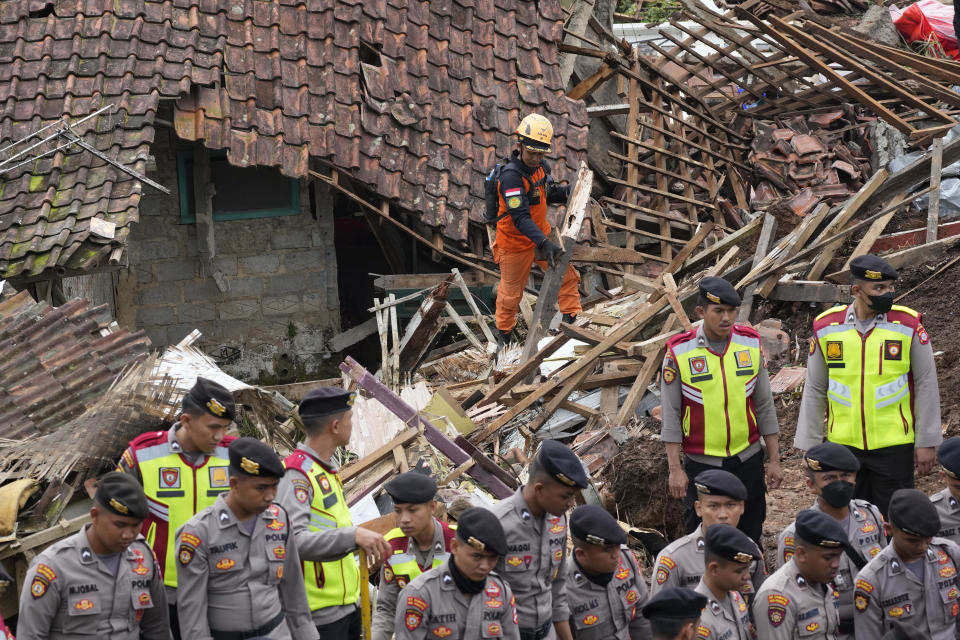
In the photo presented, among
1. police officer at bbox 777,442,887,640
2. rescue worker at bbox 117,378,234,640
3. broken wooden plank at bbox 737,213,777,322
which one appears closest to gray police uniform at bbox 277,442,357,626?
rescue worker at bbox 117,378,234,640

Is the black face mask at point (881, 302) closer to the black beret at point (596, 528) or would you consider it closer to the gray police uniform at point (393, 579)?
the black beret at point (596, 528)

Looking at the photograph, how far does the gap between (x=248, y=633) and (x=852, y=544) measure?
2.84 m

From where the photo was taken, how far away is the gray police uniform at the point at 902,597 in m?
5.70

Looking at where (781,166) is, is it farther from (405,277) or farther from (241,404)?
(241,404)

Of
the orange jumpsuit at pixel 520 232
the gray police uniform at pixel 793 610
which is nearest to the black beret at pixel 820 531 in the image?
the gray police uniform at pixel 793 610

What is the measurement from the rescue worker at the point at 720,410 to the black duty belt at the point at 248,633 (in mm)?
2520

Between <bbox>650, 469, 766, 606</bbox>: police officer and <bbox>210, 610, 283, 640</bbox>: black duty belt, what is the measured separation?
1.67 metres

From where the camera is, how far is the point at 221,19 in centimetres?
1234

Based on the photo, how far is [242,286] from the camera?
1295 cm

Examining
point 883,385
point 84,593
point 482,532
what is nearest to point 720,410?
point 883,385

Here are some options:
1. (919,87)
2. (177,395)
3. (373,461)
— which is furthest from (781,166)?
(177,395)

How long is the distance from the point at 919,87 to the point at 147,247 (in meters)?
8.85

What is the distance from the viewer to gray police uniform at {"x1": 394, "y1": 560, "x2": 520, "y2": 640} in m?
5.17

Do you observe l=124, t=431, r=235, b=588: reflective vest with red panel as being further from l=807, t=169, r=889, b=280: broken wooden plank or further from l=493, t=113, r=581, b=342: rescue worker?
l=807, t=169, r=889, b=280: broken wooden plank
